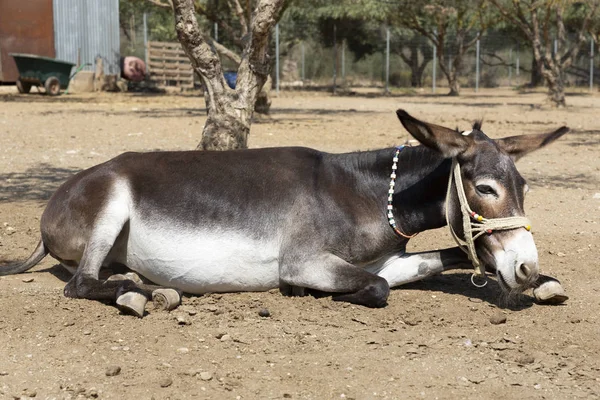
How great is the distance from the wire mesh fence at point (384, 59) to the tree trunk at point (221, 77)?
30518 millimetres

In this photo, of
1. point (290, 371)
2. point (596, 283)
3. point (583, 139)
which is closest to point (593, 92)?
point (583, 139)

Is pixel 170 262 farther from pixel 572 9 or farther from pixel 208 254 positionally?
pixel 572 9

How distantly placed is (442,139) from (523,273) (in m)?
0.90

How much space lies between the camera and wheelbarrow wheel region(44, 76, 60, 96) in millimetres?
26953

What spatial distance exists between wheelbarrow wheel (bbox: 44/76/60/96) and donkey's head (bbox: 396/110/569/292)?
2398 centimetres

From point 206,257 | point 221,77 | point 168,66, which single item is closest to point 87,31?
point 168,66

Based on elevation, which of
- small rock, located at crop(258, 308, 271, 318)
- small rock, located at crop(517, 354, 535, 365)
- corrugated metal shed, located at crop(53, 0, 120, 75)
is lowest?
small rock, located at crop(517, 354, 535, 365)

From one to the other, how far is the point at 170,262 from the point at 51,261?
168cm

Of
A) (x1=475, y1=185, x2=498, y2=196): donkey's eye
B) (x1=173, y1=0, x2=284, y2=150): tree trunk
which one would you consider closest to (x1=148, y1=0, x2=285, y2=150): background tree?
(x1=173, y1=0, x2=284, y2=150): tree trunk

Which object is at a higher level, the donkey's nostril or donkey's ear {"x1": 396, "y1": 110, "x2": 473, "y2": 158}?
donkey's ear {"x1": 396, "y1": 110, "x2": 473, "y2": 158}

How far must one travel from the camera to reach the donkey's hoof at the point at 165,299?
198 inches

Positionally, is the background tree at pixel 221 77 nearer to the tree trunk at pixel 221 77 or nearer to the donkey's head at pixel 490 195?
the tree trunk at pixel 221 77

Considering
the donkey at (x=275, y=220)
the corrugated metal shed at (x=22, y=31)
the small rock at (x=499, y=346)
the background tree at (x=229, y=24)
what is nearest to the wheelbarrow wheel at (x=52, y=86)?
the corrugated metal shed at (x=22, y=31)

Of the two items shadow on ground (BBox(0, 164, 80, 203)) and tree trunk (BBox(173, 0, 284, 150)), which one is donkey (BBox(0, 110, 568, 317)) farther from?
shadow on ground (BBox(0, 164, 80, 203))
